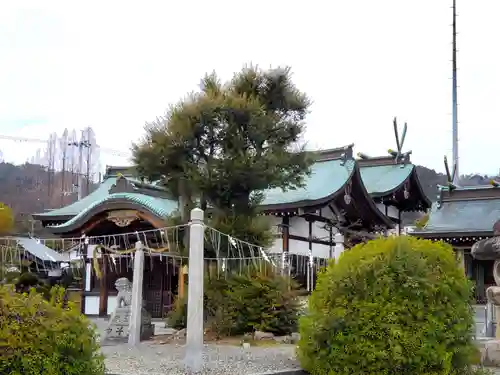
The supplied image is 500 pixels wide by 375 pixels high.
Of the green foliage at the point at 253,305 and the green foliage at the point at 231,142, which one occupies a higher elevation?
the green foliage at the point at 231,142

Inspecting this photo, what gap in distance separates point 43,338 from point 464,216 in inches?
809

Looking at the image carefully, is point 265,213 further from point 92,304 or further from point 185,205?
point 92,304

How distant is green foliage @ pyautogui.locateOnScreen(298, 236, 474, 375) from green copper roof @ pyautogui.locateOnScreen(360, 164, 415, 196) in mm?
18068

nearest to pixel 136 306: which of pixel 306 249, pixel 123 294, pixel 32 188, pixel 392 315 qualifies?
pixel 123 294

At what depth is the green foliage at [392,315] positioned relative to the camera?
23.6 ft

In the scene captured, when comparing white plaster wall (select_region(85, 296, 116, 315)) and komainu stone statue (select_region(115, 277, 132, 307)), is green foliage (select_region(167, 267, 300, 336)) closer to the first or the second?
komainu stone statue (select_region(115, 277, 132, 307))

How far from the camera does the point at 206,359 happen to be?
9914 mm

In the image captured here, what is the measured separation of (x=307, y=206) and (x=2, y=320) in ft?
47.6

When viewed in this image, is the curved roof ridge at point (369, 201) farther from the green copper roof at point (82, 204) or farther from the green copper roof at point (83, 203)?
the green copper roof at point (82, 204)

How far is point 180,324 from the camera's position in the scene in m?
14.3

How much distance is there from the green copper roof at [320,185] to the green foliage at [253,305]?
576cm

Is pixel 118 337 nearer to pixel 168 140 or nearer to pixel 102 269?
pixel 168 140

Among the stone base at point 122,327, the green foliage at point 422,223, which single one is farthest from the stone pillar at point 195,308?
the green foliage at point 422,223

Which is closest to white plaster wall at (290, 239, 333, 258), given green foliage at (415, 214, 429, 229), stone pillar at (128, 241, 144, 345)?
green foliage at (415, 214, 429, 229)
